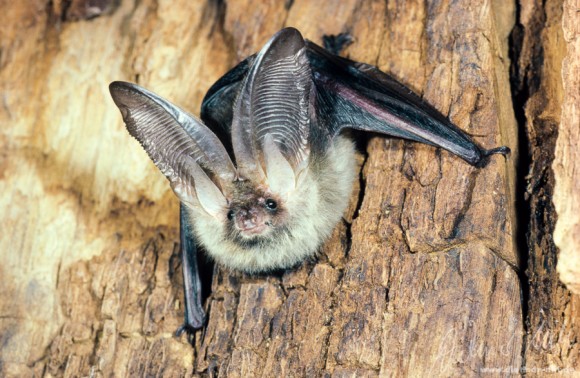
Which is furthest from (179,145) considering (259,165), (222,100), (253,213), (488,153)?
(488,153)

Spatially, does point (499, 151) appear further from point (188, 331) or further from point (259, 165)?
point (188, 331)

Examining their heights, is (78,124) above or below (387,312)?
above

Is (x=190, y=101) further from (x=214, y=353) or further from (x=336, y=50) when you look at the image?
(x=214, y=353)

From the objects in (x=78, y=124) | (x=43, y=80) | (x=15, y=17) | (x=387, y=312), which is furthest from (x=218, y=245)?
(x=15, y=17)

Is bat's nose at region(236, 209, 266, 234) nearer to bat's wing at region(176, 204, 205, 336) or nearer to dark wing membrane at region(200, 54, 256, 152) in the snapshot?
bat's wing at region(176, 204, 205, 336)

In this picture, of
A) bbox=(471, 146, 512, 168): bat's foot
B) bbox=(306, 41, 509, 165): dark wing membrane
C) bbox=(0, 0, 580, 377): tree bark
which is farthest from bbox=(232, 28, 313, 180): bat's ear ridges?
bbox=(471, 146, 512, 168): bat's foot

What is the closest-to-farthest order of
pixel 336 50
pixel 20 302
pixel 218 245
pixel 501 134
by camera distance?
pixel 501 134
pixel 218 245
pixel 20 302
pixel 336 50

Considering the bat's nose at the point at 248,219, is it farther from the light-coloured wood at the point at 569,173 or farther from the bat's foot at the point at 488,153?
the light-coloured wood at the point at 569,173
